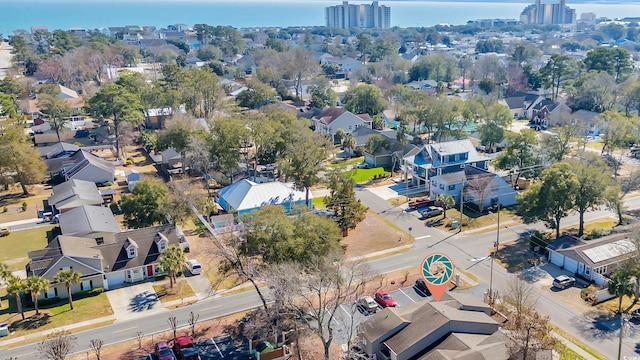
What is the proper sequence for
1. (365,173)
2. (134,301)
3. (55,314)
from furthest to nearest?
(365,173) < (134,301) < (55,314)

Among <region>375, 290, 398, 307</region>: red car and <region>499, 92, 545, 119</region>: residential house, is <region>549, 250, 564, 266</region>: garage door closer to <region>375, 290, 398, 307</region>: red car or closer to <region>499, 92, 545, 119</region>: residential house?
<region>375, 290, 398, 307</region>: red car

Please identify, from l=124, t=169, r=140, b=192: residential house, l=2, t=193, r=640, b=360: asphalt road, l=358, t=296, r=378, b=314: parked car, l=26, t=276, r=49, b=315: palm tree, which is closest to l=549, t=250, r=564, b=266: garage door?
l=2, t=193, r=640, b=360: asphalt road

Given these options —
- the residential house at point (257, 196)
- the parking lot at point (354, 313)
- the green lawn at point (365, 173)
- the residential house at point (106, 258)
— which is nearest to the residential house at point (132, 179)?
the residential house at point (257, 196)

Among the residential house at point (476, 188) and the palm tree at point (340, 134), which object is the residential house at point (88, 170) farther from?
the residential house at point (476, 188)

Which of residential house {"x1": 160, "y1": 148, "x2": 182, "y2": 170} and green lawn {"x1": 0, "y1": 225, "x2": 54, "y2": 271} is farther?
residential house {"x1": 160, "y1": 148, "x2": 182, "y2": 170}

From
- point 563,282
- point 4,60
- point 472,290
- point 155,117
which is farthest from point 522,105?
point 4,60

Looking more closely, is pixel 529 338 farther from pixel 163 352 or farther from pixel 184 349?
pixel 163 352

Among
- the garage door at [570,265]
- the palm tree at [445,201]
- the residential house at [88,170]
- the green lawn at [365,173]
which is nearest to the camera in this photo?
the garage door at [570,265]
